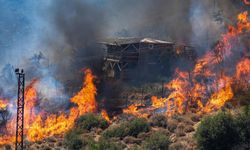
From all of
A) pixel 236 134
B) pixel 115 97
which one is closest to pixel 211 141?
pixel 236 134

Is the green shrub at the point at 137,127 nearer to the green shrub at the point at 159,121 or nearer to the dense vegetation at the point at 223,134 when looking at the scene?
the green shrub at the point at 159,121

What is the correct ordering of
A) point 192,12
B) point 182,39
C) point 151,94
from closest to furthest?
1. point 151,94
2. point 182,39
3. point 192,12

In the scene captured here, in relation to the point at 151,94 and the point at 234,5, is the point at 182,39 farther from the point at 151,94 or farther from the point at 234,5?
the point at 151,94

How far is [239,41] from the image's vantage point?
58781mm

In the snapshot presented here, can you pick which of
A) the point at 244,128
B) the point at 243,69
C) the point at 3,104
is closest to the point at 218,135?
the point at 244,128

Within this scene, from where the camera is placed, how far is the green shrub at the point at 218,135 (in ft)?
104

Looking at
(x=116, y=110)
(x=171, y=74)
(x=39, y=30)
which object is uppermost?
(x=39, y=30)

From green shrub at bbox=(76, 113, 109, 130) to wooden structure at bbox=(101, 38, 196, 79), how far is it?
676 inches

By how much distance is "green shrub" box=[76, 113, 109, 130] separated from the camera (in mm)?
42219

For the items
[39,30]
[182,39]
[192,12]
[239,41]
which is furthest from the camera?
[39,30]

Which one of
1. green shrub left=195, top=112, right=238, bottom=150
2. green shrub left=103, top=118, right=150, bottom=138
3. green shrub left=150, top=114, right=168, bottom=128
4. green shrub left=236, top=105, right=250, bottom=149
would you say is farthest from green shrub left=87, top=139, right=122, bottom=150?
green shrub left=236, top=105, right=250, bottom=149

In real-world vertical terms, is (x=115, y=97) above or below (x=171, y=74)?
below

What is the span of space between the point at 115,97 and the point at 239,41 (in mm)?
20813

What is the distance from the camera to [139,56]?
59656 millimetres
